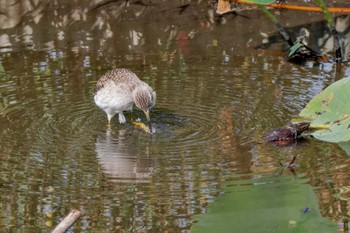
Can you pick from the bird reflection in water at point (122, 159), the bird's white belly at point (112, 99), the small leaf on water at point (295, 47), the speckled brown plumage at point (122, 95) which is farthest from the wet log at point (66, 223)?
the small leaf on water at point (295, 47)

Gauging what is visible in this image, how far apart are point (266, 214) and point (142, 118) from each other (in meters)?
4.72

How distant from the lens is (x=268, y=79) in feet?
34.2

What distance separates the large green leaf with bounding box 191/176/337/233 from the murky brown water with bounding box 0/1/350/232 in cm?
124

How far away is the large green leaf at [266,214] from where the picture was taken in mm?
4816

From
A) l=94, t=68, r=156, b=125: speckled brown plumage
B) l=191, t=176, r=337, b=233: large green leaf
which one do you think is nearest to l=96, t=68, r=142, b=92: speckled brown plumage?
l=94, t=68, r=156, b=125: speckled brown plumage

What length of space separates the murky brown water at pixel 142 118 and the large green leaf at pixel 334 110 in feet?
1.32

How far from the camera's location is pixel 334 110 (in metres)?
7.39

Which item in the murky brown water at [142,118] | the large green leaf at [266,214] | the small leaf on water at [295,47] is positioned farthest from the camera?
the small leaf on water at [295,47]

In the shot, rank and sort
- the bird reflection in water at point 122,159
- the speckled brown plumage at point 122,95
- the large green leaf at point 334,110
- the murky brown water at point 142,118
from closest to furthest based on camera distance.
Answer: the murky brown water at point 142,118 → the large green leaf at point 334,110 → the bird reflection in water at point 122,159 → the speckled brown plumage at point 122,95

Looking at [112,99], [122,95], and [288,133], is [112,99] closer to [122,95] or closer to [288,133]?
[122,95]

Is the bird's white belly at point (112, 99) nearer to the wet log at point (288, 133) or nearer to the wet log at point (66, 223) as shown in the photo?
the wet log at point (288, 133)

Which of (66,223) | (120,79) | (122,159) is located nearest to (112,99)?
(120,79)

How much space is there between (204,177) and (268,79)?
131 inches

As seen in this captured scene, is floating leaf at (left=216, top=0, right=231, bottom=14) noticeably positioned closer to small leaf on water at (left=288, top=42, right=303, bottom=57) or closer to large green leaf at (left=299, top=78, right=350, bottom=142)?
small leaf on water at (left=288, top=42, right=303, bottom=57)
